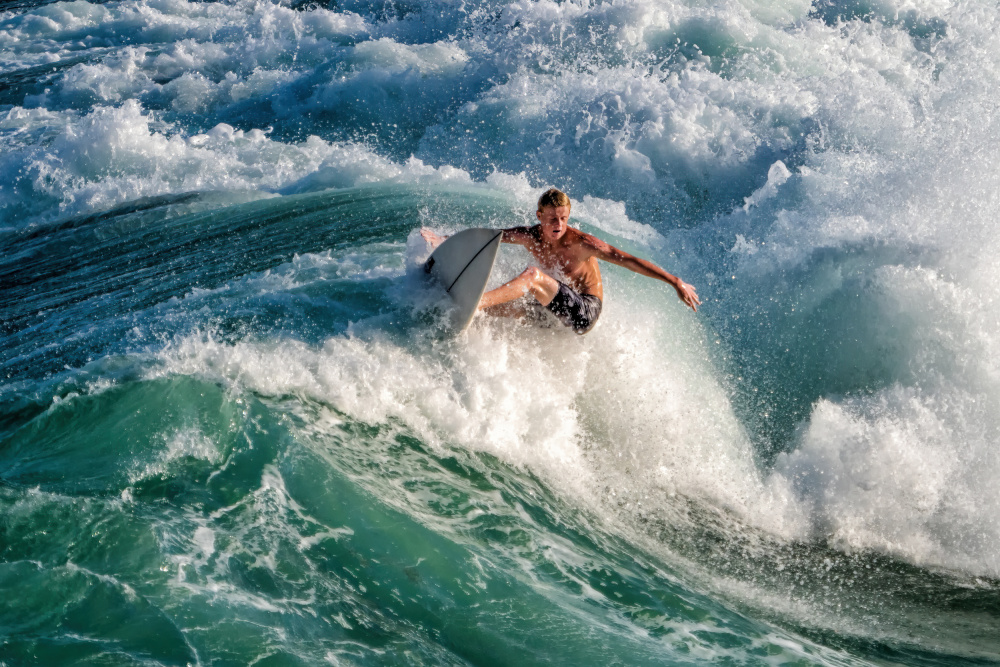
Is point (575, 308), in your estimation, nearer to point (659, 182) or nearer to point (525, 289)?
point (525, 289)

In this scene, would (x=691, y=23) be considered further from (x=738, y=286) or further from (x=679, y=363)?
(x=679, y=363)

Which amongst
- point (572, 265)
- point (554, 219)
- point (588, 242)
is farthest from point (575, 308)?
point (554, 219)

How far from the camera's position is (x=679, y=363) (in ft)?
23.9

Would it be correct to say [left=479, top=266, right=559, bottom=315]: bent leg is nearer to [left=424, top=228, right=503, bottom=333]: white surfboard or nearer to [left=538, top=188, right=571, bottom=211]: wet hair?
[left=424, top=228, right=503, bottom=333]: white surfboard

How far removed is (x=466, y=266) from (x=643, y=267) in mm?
1328

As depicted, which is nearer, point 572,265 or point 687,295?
point 687,295

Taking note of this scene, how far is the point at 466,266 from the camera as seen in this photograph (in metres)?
5.96

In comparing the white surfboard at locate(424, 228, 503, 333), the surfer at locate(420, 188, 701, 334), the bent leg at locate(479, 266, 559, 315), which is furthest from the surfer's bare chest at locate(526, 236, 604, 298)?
the white surfboard at locate(424, 228, 503, 333)

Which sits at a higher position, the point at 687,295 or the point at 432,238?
the point at 687,295

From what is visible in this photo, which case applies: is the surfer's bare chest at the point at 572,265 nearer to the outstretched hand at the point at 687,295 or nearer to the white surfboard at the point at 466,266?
the white surfboard at the point at 466,266

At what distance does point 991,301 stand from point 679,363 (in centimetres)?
266

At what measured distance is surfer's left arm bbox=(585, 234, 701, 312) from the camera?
583cm

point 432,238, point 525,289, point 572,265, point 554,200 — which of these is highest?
point 554,200

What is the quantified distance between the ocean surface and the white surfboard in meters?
0.24
